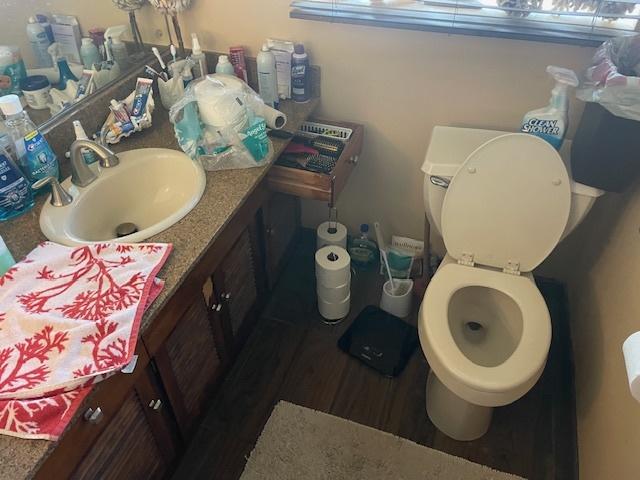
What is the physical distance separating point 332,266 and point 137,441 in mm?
850

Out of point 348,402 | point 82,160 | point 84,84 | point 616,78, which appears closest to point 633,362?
point 616,78

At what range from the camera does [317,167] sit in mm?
1608

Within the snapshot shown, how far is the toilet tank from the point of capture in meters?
1.41

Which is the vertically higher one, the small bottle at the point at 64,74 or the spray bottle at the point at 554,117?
the small bottle at the point at 64,74

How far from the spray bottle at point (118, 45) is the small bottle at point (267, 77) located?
1.45 ft

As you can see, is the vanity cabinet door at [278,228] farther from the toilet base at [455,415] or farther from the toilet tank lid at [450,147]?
the toilet base at [455,415]

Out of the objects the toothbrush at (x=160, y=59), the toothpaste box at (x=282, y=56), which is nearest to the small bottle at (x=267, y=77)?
the toothpaste box at (x=282, y=56)

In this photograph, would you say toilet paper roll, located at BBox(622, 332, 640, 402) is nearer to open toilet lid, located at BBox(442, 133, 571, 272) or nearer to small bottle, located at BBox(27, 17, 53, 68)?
open toilet lid, located at BBox(442, 133, 571, 272)

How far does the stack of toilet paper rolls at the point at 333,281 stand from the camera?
1775 millimetres

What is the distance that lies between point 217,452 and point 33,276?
841 millimetres

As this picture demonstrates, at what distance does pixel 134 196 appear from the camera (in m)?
1.43

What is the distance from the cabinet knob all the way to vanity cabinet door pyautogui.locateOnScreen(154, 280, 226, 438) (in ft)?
0.71

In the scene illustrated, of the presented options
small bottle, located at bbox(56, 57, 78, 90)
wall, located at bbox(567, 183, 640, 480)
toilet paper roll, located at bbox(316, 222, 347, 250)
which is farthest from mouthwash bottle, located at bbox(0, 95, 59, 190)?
wall, located at bbox(567, 183, 640, 480)

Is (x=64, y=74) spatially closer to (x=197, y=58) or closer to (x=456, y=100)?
(x=197, y=58)
